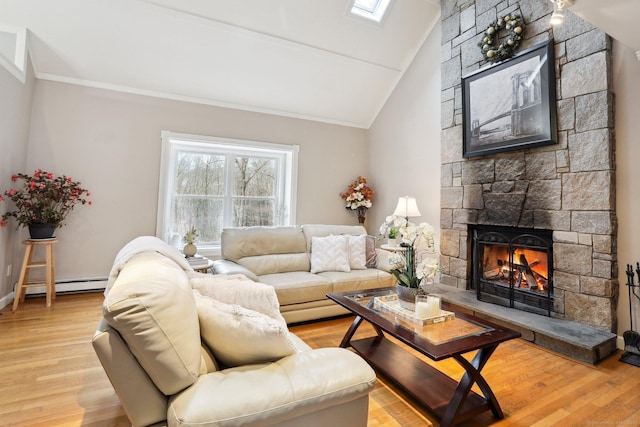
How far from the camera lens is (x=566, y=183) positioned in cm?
272

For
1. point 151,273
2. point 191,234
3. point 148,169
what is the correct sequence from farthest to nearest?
point 148,169 → point 191,234 → point 151,273

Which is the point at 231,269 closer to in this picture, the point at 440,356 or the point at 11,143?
the point at 440,356

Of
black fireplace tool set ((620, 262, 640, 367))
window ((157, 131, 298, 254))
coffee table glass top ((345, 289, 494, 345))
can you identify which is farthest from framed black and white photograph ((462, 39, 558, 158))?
window ((157, 131, 298, 254))

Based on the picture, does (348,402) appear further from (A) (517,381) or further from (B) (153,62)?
(B) (153,62)

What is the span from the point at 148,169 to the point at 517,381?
4486 millimetres

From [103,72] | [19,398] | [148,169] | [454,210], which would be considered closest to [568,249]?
[454,210]

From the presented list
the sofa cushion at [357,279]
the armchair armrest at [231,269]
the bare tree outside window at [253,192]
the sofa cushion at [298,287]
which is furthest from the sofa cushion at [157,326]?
the bare tree outside window at [253,192]

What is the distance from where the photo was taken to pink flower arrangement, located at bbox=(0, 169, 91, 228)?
320cm

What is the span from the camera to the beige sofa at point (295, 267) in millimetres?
2895

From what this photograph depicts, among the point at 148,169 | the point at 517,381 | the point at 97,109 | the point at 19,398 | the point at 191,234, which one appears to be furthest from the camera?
the point at 148,169

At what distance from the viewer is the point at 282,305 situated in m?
2.84

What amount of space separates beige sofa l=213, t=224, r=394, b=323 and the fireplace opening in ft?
3.42

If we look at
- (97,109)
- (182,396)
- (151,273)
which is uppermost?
(97,109)

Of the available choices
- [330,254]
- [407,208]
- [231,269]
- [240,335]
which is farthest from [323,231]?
[240,335]
